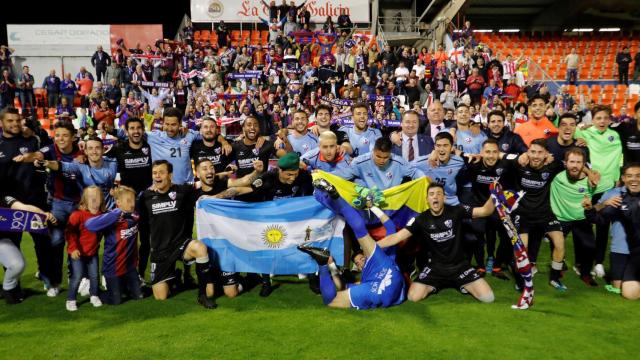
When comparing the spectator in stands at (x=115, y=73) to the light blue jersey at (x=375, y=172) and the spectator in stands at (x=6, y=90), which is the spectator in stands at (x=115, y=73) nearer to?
the spectator in stands at (x=6, y=90)

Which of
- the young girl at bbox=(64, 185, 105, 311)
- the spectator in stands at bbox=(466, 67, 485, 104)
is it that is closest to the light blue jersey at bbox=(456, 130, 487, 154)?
the young girl at bbox=(64, 185, 105, 311)

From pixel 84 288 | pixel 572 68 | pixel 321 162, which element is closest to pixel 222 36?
pixel 572 68

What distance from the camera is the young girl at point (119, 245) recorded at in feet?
20.4

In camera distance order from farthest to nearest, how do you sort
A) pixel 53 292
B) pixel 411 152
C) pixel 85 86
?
pixel 85 86, pixel 411 152, pixel 53 292

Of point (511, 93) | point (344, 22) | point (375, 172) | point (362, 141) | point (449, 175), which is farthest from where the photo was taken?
point (344, 22)

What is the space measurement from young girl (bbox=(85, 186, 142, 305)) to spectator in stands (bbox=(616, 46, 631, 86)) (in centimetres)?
2370

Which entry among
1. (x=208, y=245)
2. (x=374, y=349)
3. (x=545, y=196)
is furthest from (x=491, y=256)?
(x=208, y=245)

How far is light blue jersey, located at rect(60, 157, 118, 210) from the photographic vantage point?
6613 millimetres

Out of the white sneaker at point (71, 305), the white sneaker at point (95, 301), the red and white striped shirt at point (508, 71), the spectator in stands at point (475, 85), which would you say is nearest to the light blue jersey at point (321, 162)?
the white sneaker at point (95, 301)

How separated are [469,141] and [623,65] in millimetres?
19753

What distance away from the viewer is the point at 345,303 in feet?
19.8

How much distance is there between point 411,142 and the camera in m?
7.75

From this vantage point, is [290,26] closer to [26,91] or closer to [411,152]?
[26,91]

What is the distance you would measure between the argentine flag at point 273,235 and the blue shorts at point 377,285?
809 mm
